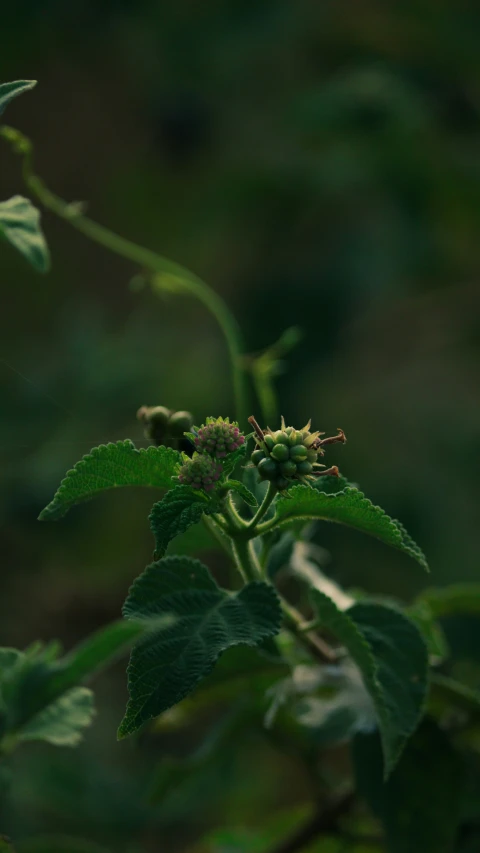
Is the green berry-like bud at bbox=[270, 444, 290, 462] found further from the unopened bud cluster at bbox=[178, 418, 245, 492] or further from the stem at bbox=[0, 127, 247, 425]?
the stem at bbox=[0, 127, 247, 425]

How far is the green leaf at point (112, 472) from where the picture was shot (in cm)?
30

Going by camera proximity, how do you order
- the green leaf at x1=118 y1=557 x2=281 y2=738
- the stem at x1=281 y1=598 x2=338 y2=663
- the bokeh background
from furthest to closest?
the bokeh background
the stem at x1=281 y1=598 x2=338 y2=663
the green leaf at x1=118 y1=557 x2=281 y2=738

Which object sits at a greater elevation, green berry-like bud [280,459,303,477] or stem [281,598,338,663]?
green berry-like bud [280,459,303,477]

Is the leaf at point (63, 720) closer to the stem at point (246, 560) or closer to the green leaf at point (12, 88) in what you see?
the stem at point (246, 560)

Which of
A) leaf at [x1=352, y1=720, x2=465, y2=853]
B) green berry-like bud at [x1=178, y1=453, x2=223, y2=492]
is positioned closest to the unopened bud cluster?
green berry-like bud at [x1=178, y1=453, x2=223, y2=492]

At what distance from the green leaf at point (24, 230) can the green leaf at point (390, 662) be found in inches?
6.7

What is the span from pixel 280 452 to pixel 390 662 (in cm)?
14

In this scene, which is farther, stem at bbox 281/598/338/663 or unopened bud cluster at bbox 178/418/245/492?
stem at bbox 281/598/338/663

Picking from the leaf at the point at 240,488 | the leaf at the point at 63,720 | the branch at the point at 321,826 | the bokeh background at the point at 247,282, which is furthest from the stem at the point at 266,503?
the bokeh background at the point at 247,282

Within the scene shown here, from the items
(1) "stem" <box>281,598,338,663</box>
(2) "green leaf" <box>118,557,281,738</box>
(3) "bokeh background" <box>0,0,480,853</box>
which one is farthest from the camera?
(3) "bokeh background" <box>0,0,480,853</box>

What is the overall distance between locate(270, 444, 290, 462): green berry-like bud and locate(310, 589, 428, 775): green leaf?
0.08 meters

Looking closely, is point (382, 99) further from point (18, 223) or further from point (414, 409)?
point (18, 223)

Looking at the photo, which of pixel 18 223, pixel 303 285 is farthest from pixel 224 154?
pixel 18 223

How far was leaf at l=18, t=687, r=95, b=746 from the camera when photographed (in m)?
0.37
